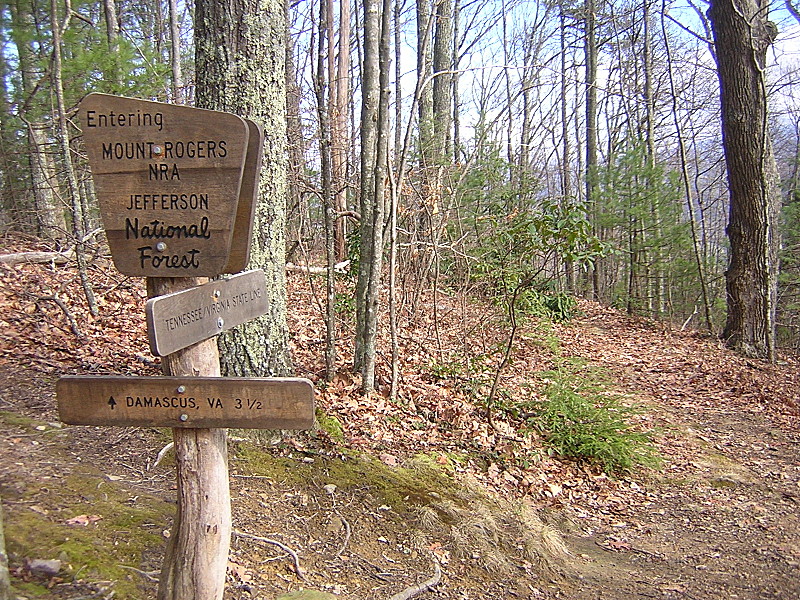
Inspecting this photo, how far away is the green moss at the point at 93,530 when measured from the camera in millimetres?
2891

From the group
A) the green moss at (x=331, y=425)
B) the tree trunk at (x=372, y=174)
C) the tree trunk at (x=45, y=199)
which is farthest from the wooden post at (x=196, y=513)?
the tree trunk at (x=45, y=199)

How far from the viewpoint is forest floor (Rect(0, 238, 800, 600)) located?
11.1 feet

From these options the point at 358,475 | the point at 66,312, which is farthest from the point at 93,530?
the point at 66,312

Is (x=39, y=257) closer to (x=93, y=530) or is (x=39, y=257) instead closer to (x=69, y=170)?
(x=69, y=170)

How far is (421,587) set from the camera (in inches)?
143

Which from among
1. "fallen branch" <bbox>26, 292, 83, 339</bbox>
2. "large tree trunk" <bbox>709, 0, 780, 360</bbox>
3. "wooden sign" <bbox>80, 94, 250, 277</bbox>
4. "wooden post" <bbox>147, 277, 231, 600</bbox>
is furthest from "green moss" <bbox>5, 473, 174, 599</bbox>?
"large tree trunk" <bbox>709, 0, 780, 360</bbox>

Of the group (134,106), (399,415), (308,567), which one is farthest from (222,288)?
(399,415)

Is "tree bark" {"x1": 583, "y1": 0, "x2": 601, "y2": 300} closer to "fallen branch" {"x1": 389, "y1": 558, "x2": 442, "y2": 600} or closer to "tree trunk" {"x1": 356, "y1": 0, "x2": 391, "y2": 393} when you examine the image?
"tree trunk" {"x1": 356, "y1": 0, "x2": 391, "y2": 393}

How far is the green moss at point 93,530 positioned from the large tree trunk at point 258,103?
3.91ft

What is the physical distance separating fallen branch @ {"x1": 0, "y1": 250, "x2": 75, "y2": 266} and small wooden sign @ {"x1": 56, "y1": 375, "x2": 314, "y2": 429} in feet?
20.1

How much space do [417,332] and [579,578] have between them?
447 cm

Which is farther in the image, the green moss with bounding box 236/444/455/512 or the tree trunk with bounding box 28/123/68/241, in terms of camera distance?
the tree trunk with bounding box 28/123/68/241

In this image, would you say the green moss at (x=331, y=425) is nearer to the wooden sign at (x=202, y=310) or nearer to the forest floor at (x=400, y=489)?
the forest floor at (x=400, y=489)

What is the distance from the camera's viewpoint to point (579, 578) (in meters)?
4.18
